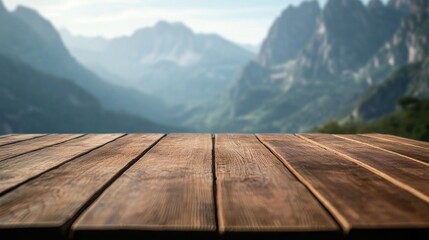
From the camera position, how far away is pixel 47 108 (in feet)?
423

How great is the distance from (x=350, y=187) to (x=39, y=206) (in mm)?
1058

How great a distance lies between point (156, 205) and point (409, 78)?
160 metres

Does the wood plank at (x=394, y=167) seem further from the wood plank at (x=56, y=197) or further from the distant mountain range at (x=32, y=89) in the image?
the distant mountain range at (x=32, y=89)

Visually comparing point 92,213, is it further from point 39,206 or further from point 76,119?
point 76,119

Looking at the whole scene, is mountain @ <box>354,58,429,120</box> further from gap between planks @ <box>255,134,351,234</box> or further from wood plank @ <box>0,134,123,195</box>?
gap between planks @ <box>255,134,351,234</box>

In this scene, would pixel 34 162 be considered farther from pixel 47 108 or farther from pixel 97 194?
pixel 47 108

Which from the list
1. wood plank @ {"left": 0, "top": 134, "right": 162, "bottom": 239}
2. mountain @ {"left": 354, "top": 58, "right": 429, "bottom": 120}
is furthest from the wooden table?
mountain @ {"left": 354, "top": 58, "right": 429, "bottom": 120}

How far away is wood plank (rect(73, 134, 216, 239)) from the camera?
989mm

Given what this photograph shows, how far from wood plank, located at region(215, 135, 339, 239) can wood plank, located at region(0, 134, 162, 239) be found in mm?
442

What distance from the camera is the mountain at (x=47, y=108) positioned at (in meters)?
116

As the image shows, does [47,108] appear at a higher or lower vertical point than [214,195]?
higher

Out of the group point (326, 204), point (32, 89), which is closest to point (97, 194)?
point (326, 204)

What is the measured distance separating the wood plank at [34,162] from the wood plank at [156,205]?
1.36 feet

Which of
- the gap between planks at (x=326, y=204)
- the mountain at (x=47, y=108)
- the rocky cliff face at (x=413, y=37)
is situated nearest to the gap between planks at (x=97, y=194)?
the gap between planks at (x=326, y=204)
